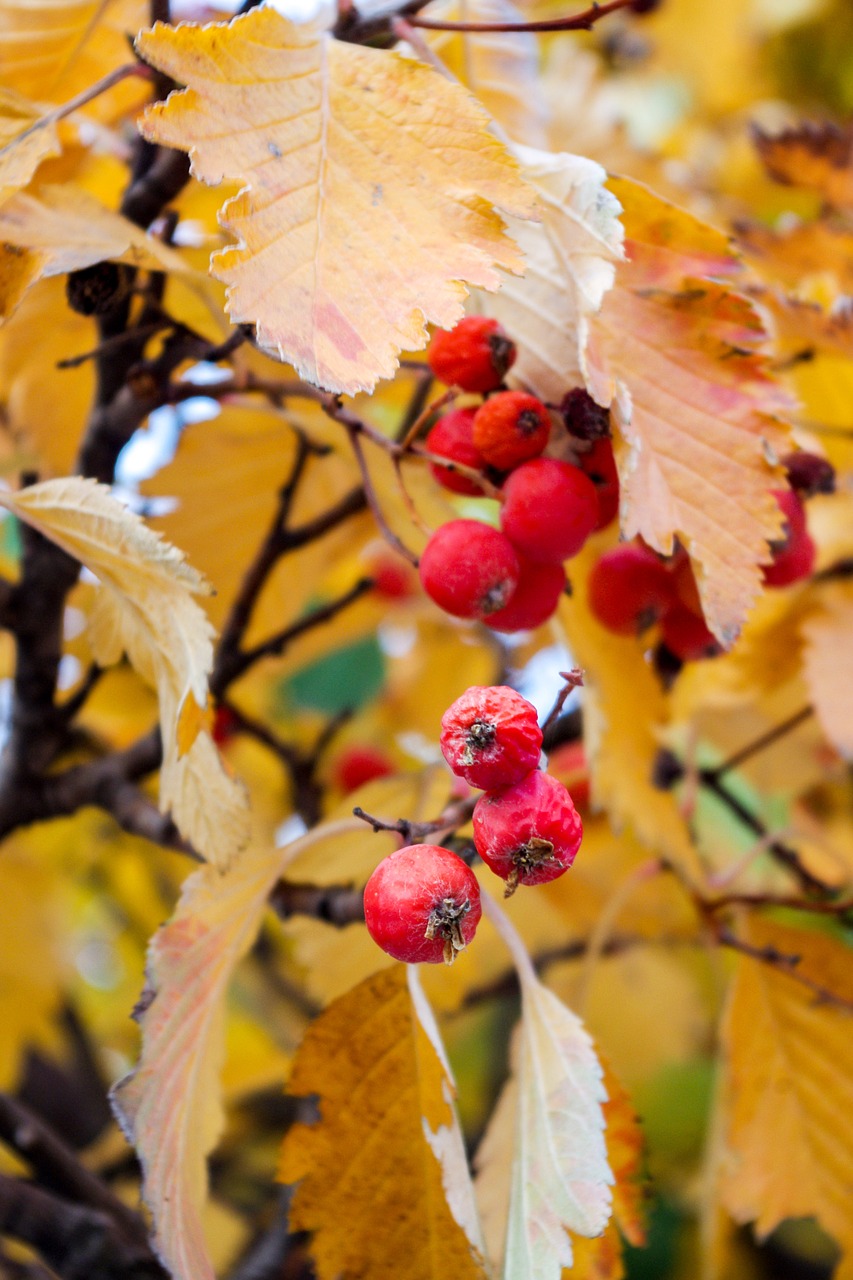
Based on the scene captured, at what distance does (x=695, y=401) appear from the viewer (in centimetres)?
79

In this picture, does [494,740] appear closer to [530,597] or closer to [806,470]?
[530,597]

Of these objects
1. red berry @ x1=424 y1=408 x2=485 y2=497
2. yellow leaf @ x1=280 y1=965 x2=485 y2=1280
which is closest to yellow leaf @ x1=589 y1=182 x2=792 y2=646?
red berry @ x1=424 y1=408 x2=485 y2=497

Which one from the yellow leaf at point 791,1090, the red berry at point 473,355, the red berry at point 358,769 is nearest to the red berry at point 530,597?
the red berry at point 473,355

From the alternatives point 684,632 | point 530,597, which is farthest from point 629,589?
point 530,597

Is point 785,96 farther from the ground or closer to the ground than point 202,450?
closer to the ground

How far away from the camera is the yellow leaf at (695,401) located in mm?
745

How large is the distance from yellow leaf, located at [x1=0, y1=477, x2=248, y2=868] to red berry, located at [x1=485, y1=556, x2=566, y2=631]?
0.21m

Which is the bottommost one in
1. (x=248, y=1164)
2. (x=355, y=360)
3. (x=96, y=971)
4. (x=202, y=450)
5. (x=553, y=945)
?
(x=96, y=971)

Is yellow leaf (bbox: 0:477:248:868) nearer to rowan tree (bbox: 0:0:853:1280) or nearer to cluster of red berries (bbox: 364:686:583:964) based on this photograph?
rowan tree (bbox: 0:0:853:1280)

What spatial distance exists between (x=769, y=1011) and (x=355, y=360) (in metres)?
0.87

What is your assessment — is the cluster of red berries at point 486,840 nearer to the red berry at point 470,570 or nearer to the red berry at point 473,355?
the red berry at point 470,570

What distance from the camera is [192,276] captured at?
0.84m

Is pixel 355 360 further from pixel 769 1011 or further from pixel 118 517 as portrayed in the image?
pixel 769 1011

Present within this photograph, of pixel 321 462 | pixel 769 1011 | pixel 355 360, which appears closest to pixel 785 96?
pixel 321 462
